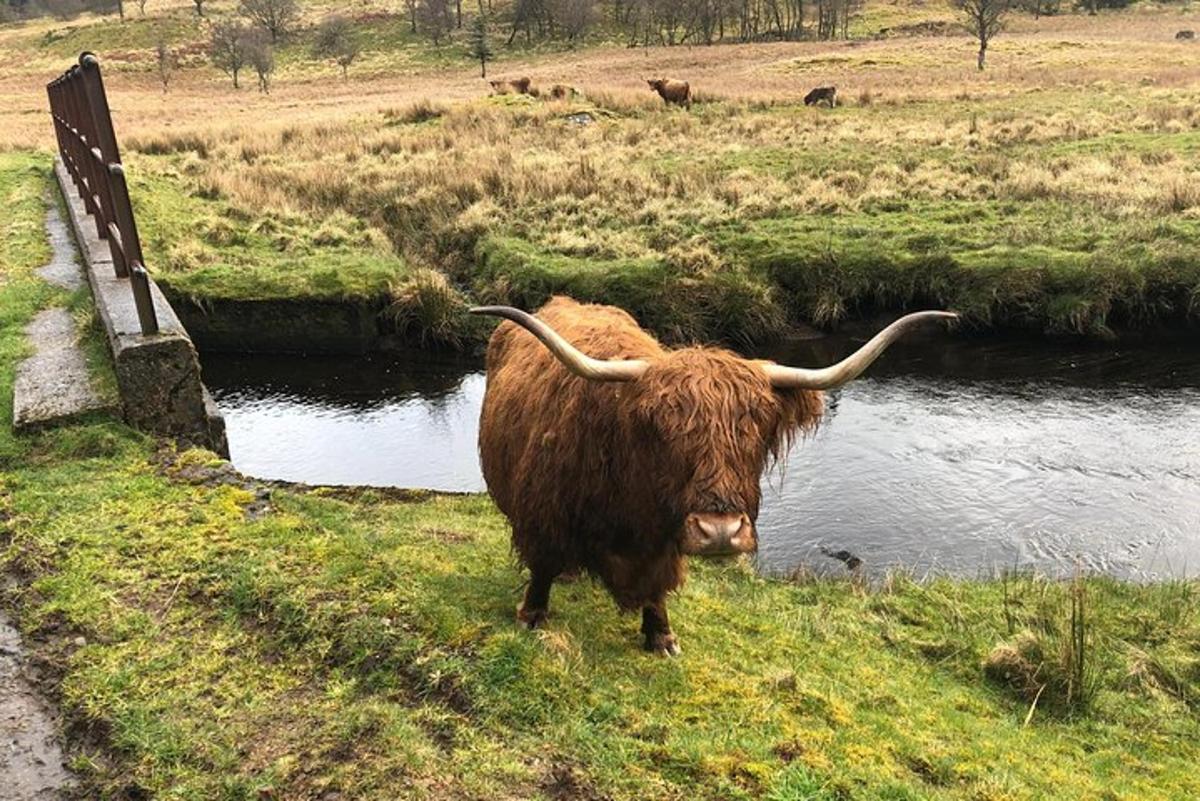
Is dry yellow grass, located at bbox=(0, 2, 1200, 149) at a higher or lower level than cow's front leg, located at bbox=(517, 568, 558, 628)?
higher

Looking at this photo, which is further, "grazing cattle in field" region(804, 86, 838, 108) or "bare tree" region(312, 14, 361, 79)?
"bare tree" region(312, 14, 361, 79)

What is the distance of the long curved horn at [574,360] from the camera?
3818 millimetres

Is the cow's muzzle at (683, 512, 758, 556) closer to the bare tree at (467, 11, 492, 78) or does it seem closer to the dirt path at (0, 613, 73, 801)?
the dirt path at (0, 613, 73, 801)

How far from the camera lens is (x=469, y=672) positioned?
3.86 meters

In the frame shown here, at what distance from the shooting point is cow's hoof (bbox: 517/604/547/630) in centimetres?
469

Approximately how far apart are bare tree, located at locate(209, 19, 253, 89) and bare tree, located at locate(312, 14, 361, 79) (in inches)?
248

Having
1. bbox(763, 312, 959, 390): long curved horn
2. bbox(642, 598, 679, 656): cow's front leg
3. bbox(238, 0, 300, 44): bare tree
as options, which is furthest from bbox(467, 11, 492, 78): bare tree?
bbox(763, 312, 959, 390): long curved horn

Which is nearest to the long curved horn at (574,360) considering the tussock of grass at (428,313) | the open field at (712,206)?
the open field at (712,206)

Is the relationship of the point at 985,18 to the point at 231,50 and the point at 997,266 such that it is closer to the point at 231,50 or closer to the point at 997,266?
the point at 997,266

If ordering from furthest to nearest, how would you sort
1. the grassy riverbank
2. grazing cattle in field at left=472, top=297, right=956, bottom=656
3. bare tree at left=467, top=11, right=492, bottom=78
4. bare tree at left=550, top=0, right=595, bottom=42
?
bare tree at left=550, top=0, right=595, bottom=42 < bare tree at left=467, top=11, right=492, bottom=78 < grazing cattle in field at left=472, top=297, right=956, bottom=656 < the grassy riverbank

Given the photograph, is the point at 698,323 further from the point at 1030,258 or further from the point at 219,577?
the point at 219,577

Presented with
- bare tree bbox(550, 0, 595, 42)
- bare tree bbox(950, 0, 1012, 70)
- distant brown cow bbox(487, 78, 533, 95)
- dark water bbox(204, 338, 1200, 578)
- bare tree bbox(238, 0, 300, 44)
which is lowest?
dark water bbox(204, 338, 1200, 578)

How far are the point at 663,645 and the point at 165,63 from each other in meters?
79.0

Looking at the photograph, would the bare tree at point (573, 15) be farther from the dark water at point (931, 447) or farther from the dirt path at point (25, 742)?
the dirt path at point (25, 742)
